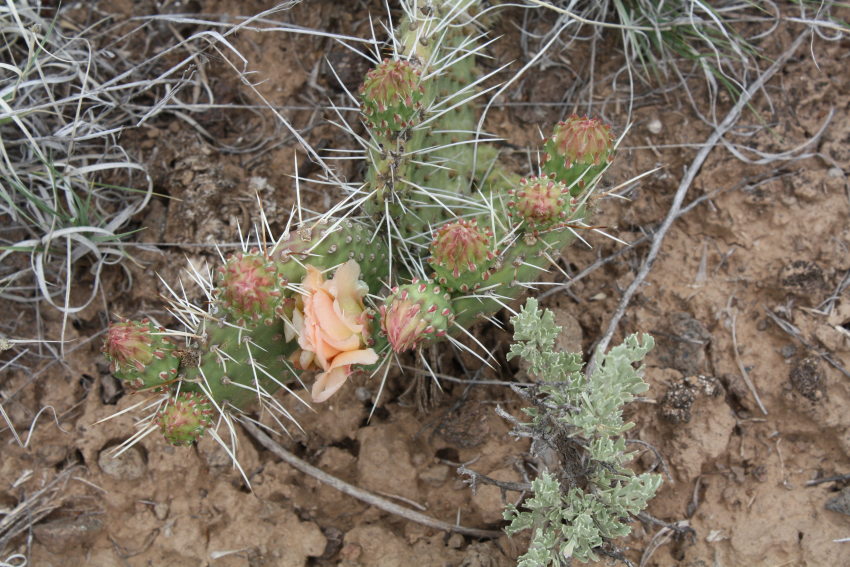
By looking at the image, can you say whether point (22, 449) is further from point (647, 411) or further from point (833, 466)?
point (833, 466)

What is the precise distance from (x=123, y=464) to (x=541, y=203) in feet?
5.56

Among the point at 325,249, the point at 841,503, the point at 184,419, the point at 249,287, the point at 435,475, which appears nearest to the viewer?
the point at 249,287

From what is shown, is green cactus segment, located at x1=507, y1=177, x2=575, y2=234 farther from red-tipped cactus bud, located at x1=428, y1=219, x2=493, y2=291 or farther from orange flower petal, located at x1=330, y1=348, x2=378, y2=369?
orange flower petal, located at x1=330, y1=348, x2=378, y2=369

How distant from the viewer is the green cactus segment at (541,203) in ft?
6.69

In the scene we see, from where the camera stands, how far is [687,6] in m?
2.82

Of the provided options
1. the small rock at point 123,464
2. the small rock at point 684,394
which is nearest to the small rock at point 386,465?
the small rock at point 123,464

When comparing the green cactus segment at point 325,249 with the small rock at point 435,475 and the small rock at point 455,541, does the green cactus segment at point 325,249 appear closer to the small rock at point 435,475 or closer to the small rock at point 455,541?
the small rock at point 435,475

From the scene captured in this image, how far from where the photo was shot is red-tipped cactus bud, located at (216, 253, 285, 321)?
1.87 meters

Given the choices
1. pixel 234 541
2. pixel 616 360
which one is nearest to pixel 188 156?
pixel 234 541

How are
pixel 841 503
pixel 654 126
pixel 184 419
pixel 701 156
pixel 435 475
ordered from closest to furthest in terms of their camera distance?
1. pixel 184 419
2. pixel 841 503
3. pixel 435 475
4. pixel 701 156
5. pixel 654 126

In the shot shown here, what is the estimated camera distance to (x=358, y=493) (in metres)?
2.49

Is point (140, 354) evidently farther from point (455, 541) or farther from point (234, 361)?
point (455, 541)

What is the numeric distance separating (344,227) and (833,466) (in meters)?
1.78

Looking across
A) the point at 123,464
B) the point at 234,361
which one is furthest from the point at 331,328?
the point at 123,464
